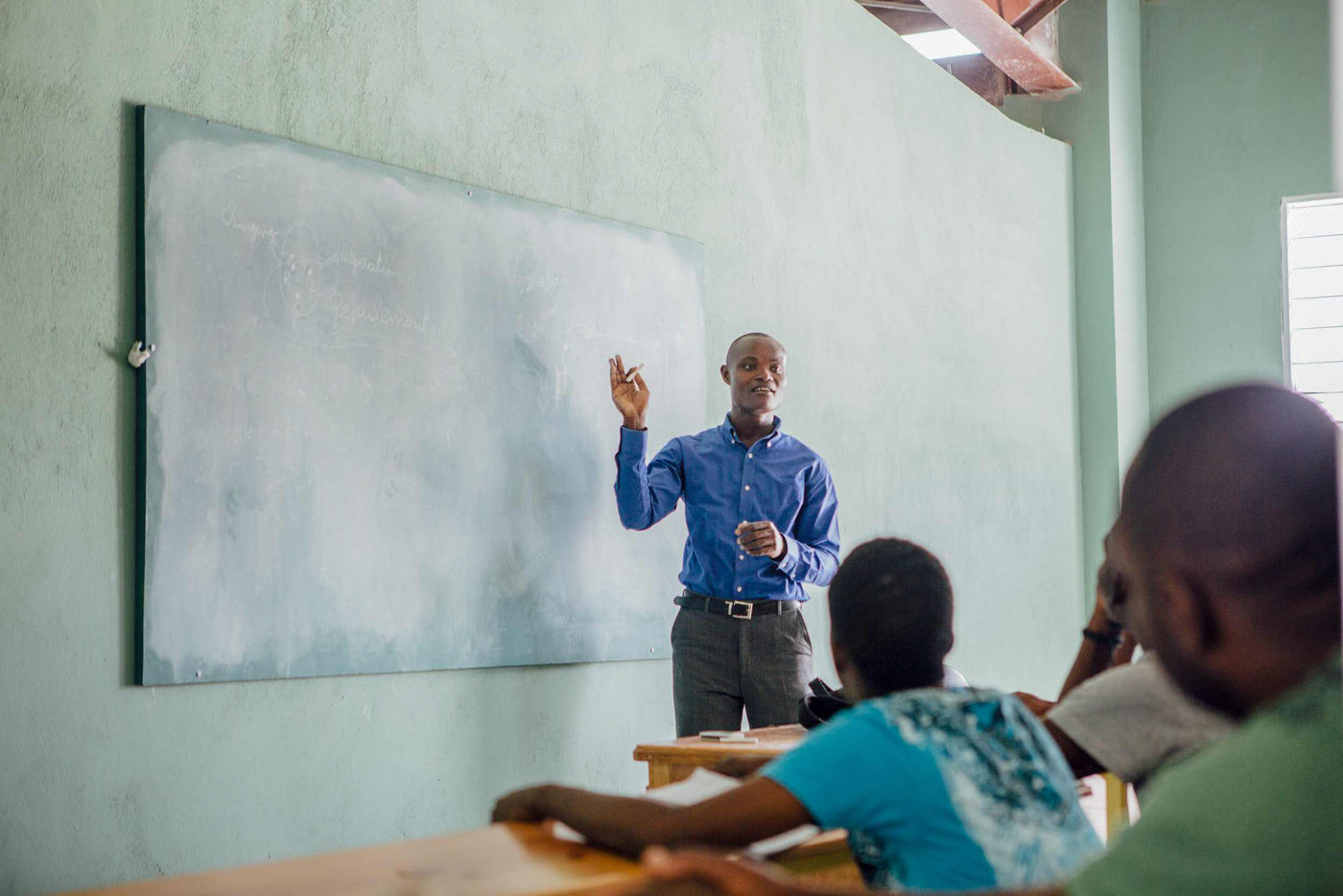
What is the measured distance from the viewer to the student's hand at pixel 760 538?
3.65m

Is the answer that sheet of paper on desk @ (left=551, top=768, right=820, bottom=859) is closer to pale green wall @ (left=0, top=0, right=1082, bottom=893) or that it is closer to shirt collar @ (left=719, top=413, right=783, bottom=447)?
pale green wall @ (left=0, top=0, right=1082, bottom=893)

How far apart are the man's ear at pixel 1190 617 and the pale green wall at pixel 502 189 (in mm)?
2333

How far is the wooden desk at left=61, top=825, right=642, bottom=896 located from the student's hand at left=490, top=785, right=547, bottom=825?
0.03m

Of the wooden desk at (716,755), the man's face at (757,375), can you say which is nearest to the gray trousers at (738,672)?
the man's face at (757,375)

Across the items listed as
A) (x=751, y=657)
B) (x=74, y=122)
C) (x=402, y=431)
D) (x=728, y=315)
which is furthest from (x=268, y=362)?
(x=728, y=315)

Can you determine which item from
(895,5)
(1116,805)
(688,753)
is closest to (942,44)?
(895,5)

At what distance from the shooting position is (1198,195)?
7723 millimetres

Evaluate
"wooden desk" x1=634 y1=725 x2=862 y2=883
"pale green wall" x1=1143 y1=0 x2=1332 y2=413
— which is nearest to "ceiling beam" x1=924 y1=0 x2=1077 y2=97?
"pale green wall" x1=1143 y1=0 x2=1332 y2=413

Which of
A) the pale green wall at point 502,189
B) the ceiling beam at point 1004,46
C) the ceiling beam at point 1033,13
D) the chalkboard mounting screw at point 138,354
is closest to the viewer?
the pale green wall at point 502,189

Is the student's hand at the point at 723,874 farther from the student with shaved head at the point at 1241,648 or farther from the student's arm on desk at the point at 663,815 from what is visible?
the student's arm on desk at the point at 663,815

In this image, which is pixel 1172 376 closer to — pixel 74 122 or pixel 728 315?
pixel 728 315

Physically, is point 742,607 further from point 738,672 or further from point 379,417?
point 379,417

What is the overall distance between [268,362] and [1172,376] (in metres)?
6.03

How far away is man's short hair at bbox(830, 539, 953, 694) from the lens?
1.62 metres
